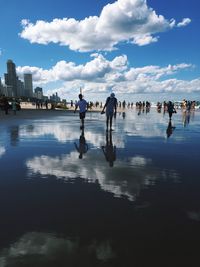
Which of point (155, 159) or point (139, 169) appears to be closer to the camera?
point (139, 169)

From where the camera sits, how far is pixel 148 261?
2916mm

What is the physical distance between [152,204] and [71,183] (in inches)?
74.0

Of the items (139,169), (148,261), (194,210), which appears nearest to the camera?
(148,261)

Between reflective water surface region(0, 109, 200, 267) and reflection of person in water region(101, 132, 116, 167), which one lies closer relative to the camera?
reflective water surface region(0, 109, 200, 267)

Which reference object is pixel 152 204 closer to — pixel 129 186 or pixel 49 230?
pixel 129 186

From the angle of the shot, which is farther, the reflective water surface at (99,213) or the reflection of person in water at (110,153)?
the reflection of person in water at (110,153)

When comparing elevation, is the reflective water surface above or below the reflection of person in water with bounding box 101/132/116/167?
above

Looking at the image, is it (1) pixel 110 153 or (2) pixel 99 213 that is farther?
(1) pixel 110 153

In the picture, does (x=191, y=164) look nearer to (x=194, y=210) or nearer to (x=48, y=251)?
(x=194, y=210)

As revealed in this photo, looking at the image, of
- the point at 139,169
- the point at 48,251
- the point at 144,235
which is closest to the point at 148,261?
the point at 144,235

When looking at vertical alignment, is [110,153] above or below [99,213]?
below

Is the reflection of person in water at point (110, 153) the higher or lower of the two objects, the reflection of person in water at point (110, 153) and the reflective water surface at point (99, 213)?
the lower

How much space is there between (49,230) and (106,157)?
17.1 ft

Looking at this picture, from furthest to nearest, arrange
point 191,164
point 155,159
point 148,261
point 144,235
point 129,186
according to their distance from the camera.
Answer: point 155,159
point 191,164
point 129,186
point 144,235
point 148,261
